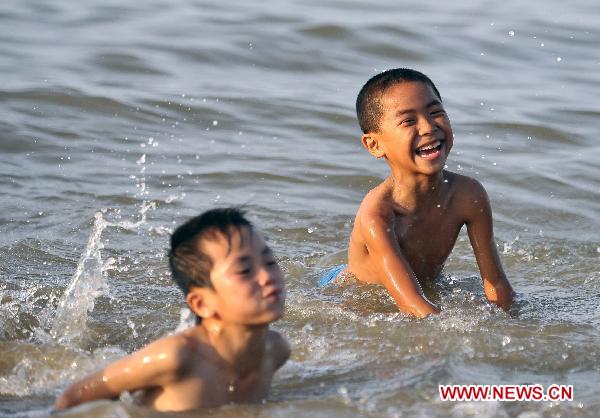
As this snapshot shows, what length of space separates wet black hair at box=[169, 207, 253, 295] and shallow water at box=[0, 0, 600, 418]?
0.50 meters

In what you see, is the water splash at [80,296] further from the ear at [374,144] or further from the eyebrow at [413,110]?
the eyebrow at [413,110]

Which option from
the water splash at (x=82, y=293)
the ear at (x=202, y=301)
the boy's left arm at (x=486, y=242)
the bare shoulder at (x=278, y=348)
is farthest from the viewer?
the boy's left arm at (x=486, y=242)

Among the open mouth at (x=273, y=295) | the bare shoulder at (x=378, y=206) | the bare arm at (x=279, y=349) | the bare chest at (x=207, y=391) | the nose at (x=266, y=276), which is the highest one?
the nose at (x=266, y=276)

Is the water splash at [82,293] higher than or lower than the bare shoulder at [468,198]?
lower

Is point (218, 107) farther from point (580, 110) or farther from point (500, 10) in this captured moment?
point (500, 10)

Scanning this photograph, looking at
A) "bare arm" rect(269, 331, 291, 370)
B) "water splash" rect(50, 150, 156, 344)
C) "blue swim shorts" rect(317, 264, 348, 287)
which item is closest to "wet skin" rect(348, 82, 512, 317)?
"blue swim shorts" rect(317, 264, 348, 287)

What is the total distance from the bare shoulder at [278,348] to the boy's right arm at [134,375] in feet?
1.34

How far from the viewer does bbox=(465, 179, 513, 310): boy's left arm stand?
19.3 feet

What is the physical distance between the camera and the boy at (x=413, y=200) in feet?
18.7

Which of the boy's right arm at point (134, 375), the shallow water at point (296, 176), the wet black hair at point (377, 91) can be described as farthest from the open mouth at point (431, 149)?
the boy's right arm at point (134, 375)

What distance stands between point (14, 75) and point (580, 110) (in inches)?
187

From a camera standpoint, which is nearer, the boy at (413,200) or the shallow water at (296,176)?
the shallow water at (296,176)

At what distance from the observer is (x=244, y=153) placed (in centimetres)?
892

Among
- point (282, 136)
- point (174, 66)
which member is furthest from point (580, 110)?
point (174, 66)
